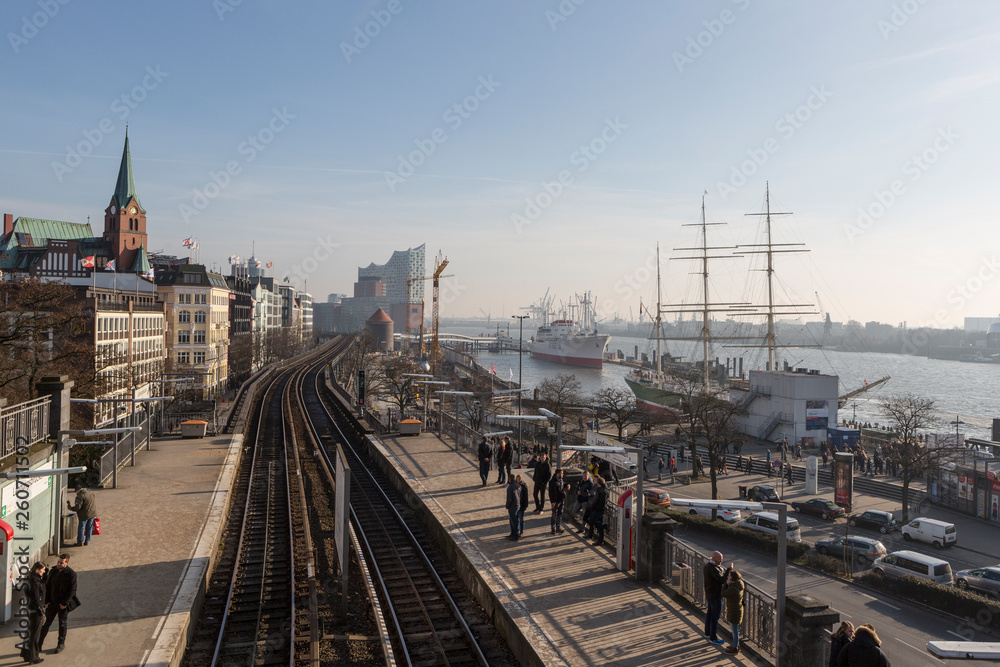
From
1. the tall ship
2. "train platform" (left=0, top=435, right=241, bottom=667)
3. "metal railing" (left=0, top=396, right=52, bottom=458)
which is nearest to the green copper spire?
"train platform" (left=0, top=435, right=241, bottom=667)

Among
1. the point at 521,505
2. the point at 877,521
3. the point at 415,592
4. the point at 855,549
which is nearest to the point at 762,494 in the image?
the point at 877,521

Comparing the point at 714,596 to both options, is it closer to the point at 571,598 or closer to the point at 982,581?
the point at 571,598

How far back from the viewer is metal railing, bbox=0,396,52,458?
9.91 m

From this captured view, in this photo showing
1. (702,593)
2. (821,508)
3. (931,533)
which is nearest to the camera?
(702,593)

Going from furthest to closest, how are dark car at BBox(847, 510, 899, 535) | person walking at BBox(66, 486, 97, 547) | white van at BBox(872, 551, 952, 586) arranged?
dark car at BBox(847, 510, 899, 535), white van at BBox(872, 551, 952, 586), person walking at BBox(66, 486, 97, 547)

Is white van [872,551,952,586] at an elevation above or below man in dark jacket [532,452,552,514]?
below

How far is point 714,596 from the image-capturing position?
8.19 m

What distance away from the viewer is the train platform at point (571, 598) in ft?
25.8

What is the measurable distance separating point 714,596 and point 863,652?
7.23ft

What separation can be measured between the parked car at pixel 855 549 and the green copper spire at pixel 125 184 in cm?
7099

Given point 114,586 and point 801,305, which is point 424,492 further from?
point 801,305

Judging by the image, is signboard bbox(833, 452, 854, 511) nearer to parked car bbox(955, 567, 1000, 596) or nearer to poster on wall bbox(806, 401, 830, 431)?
parked car bbox(955, 567, 1000, 596)

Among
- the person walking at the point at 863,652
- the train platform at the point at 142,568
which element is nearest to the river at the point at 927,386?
the train platform at the point at 142,568

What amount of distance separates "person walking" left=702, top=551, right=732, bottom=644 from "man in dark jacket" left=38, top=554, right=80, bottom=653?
26.1 ft
